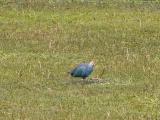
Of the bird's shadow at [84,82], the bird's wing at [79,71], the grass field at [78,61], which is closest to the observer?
the grass field at [78,61]

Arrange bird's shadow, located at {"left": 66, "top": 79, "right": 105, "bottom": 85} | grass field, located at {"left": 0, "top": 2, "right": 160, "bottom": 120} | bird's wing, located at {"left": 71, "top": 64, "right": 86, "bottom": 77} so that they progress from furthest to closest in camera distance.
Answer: bird's shadow, located at {"left": 66, "top": 79, "right": 105, "bottom": 85} < bird's wing, located at {"left": 71, "top": 64, "right": 86, "bottom": 77} < grass field, located at {"left": 0, "top": 2, "right": 160, "bottom": 120}

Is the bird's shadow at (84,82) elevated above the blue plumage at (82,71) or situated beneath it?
situated beneath

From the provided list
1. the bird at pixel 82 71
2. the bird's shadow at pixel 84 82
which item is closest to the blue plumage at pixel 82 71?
the bird at pixel 82 71

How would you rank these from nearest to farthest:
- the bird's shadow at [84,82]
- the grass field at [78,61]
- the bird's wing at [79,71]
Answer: the grass field at [78,61]
the bird's wing at [79,71]
the bird's shadow at [84,82]

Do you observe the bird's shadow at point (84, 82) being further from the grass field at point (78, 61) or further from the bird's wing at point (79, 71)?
the bird's wing at point (79, 71)

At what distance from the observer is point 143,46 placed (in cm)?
2003

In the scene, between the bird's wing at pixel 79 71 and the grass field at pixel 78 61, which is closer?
the grass field at pixel 78 61

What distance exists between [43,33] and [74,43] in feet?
5.18

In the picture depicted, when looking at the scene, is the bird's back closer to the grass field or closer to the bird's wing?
the bird's wing

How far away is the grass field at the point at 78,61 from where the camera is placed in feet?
42.4

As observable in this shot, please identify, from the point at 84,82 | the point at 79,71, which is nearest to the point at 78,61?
the point at 84,82

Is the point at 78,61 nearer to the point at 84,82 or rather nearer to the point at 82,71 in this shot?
the point at 84,82

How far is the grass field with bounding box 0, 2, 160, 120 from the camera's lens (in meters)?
12.9

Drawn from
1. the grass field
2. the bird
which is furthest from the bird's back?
the grass field
